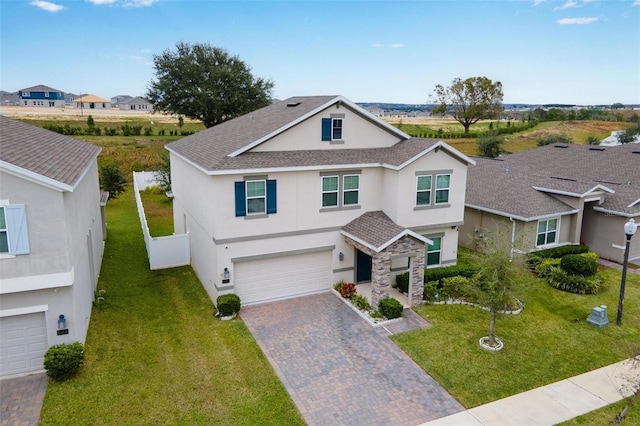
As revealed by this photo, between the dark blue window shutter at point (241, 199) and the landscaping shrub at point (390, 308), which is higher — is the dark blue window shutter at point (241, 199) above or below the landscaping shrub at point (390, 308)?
above

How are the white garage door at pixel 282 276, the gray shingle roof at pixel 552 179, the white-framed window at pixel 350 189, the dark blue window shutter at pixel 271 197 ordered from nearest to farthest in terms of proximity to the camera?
the dark blue window shutter at pixel 271 197 < the white garage door at pixel 282 276 < the white-framed window at pixel 350 189 < the gray shingle roof at pixel 552 179

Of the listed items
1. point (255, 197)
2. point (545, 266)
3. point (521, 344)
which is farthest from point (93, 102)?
point (521, 344)

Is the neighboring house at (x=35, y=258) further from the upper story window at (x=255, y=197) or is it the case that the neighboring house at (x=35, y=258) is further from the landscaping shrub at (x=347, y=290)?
the landscaping shrub at (x=347, y=290)

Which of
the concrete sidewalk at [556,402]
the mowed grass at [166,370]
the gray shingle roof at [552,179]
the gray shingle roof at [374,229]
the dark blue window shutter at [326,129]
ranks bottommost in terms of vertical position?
the concrete sidewalk at [556,402]

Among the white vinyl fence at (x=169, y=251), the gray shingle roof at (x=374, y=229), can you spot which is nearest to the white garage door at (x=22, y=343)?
the white vinyl fence at (x=169, y=251)

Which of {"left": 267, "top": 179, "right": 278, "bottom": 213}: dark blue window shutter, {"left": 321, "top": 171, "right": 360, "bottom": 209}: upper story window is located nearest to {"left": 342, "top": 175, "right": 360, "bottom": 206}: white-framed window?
{"left": 321, "top": 171, "right": 360, "bottom": 209}: upper story window

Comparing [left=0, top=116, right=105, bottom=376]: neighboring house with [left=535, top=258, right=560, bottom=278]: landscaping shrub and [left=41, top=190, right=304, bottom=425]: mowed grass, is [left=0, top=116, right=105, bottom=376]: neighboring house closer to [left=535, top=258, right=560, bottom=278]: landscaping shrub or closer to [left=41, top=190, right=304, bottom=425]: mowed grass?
[left=41, top=190, right=304, bottom=425]: mowed grass

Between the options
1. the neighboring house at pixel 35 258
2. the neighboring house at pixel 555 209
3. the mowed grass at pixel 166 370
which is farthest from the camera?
the neighboring house at pixel 555 209
